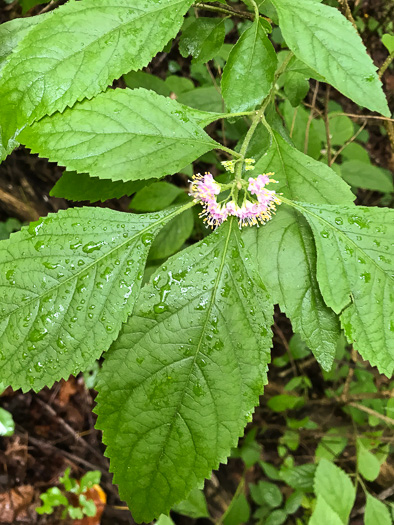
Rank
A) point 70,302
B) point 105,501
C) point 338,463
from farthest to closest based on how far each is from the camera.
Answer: point 338,463 < point 105,501 < point 70,302

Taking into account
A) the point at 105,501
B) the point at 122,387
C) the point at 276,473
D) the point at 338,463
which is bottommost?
the point at 338,463

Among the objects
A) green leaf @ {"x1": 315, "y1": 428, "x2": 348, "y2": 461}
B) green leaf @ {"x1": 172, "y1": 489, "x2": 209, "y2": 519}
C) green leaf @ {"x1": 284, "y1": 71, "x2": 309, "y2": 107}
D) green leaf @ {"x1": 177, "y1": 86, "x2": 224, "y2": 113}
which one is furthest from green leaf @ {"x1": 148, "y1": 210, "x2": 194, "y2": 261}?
green leaf @ {"x1": 315, "y1": 428, "x2": 348, "y2": 461}

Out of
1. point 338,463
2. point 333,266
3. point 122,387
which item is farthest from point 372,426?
point 122,387

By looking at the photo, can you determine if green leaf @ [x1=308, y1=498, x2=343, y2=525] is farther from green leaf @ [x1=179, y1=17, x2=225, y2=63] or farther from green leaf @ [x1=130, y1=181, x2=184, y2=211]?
green leaf @ [x1=179, y1=17, x2=225, y2=63]

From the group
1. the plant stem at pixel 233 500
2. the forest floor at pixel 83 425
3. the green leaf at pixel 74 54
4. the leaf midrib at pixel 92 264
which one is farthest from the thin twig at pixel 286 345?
the green leaf at pixel 74 54

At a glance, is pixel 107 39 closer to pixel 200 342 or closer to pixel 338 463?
pixel 200 342

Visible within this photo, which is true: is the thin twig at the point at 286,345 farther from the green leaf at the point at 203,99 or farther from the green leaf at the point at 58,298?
the green leaf at the point at 58,298

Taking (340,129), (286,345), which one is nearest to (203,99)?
(340,129)
